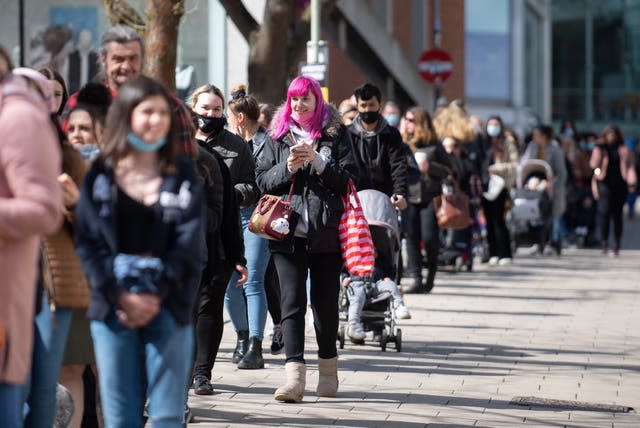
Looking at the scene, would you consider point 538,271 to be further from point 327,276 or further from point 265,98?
point 327,276

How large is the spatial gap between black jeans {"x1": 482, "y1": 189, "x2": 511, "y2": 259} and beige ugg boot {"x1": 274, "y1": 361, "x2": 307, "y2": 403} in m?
11.7

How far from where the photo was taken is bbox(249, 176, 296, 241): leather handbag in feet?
27.7

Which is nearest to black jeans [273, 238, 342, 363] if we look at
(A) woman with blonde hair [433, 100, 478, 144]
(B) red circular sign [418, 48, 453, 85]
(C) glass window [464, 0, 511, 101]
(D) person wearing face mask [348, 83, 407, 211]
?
(D) person wearing face mask [348, 83, 407, 211]

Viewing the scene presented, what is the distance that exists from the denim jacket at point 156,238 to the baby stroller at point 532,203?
1650 cm

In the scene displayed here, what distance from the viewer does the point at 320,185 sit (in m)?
8.59

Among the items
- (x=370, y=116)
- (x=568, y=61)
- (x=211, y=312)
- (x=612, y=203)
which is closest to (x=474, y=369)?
(x=370, y=116)


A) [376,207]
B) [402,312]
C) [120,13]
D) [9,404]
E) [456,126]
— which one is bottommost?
[402,312]

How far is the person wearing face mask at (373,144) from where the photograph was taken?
36.0 feet

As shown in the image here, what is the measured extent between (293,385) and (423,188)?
6.90 meters

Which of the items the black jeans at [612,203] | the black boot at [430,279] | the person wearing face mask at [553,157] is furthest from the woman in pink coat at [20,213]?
the black jeans at [612,203]

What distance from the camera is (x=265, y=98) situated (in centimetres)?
1524

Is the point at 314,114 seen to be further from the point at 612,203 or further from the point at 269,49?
the point at 612,203

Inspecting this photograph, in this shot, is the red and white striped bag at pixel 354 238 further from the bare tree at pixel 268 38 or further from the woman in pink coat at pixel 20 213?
the bare tree at pixel 268 38

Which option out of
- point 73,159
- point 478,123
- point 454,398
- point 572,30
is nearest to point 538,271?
point 478,123
